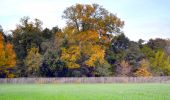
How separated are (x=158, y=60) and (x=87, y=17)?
50.2ft

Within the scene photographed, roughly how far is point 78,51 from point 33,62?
7.28 meters

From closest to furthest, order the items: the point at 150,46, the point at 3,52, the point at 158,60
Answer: the point at 3,52, the point at 158,60, the point at 150,46

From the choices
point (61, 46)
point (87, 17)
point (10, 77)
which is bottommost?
point (10, 77)

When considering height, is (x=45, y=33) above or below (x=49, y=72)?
above

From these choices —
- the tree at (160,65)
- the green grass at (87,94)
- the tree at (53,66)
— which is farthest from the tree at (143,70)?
the green grass at (87,94)

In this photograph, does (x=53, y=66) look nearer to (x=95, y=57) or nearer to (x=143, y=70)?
(x=95, y=57)

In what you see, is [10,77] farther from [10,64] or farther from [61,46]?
[61,46]

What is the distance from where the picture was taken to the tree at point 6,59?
68250mm

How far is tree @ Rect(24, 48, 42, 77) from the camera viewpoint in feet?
225

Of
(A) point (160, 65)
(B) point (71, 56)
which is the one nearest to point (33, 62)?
(B) point (71, 56)

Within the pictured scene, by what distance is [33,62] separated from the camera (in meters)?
68.6

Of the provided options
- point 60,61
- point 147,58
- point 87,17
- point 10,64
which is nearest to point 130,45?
point 147,58

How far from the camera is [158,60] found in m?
79.0

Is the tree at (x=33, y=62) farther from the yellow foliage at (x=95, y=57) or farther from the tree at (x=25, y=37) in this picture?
the yellow foliage at (x=95, y=57)
